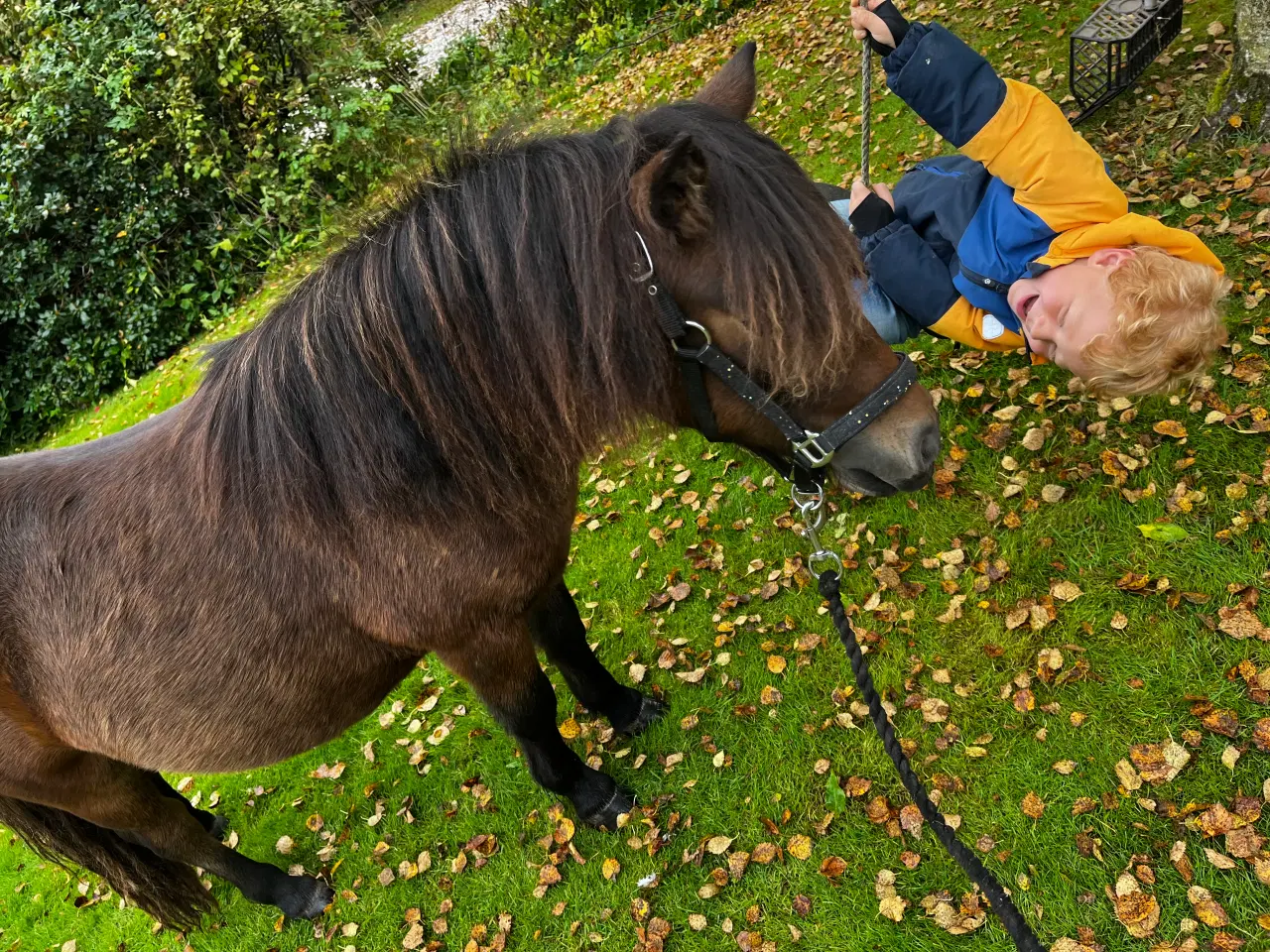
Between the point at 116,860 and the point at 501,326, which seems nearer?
the point at 501,326

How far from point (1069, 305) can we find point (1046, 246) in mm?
298

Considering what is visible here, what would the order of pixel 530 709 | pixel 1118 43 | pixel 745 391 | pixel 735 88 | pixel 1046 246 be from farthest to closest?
pixel 1118 43, pixel 530 709, pixel 1046 246, pixel 735 88, pixel 745 391

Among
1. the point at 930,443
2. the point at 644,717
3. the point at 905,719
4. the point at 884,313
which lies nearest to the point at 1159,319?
the point at 930,443

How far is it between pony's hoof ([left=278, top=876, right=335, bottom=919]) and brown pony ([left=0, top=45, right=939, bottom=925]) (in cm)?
129

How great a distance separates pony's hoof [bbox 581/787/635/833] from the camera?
334 cm

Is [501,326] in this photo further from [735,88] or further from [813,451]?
[735,88]

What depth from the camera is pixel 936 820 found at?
1.97m

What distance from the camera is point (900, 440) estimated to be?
2.14 meters

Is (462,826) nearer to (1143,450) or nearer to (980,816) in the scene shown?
(980,816)

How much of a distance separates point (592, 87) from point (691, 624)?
10171mm

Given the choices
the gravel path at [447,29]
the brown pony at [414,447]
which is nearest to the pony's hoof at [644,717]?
the brown pony at [414,447]

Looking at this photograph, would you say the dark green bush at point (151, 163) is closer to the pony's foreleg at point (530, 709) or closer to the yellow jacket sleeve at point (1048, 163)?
the pony's foreleg at point (530, 709)

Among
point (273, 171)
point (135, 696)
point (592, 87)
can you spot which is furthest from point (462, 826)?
point (592, 87)

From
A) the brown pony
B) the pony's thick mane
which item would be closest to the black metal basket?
the brown pony
